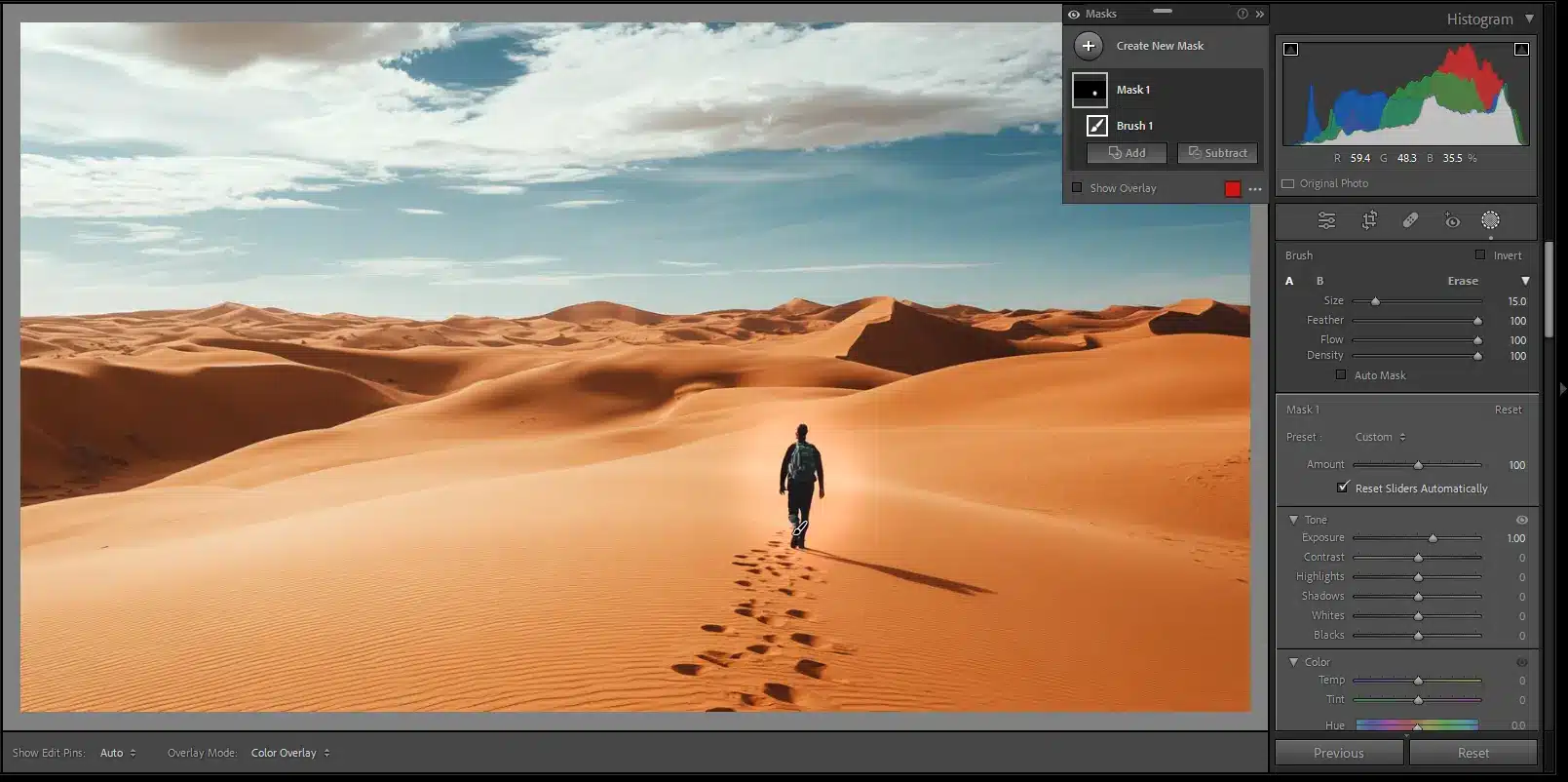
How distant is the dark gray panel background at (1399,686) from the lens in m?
4.41

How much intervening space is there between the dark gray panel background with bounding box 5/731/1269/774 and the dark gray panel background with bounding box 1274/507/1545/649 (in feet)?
2.84

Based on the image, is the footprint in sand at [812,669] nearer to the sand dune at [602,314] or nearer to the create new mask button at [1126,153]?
the create new mask button at [1126,153]

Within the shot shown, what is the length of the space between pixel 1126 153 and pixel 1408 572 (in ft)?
8.83

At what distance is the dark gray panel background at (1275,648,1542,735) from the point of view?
441 cm

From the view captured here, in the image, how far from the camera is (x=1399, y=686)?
4.47 metres

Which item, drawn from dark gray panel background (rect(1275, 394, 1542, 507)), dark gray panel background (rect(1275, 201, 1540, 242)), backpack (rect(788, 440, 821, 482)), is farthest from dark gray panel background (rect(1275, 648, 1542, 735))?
backpack (rect(788, 440, 821, 482))

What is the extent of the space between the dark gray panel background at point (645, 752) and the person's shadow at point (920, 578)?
310 centimetres

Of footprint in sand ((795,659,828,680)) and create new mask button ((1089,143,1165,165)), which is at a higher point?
create new mask button ((1089,143,1165,165))

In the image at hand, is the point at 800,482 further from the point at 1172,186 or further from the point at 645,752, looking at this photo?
the point at 1172,186

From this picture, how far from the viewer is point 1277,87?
4465 mm

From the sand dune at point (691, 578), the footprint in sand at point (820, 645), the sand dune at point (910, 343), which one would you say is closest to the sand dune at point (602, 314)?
the sand dune at point (910, 343)

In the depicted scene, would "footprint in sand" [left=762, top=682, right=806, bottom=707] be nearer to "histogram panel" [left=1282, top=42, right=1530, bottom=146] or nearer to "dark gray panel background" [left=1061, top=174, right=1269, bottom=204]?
"dark gray panel background" [left=1061, top=174, right=1269, bottom=204]

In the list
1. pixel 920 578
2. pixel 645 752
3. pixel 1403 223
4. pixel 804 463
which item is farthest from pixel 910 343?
pixel 645 752

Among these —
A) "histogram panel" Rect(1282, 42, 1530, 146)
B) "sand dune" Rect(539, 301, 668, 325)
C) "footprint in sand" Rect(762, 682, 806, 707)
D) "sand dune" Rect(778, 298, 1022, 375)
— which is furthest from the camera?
"sand dune" Rect(539, 301, 668, 325)
